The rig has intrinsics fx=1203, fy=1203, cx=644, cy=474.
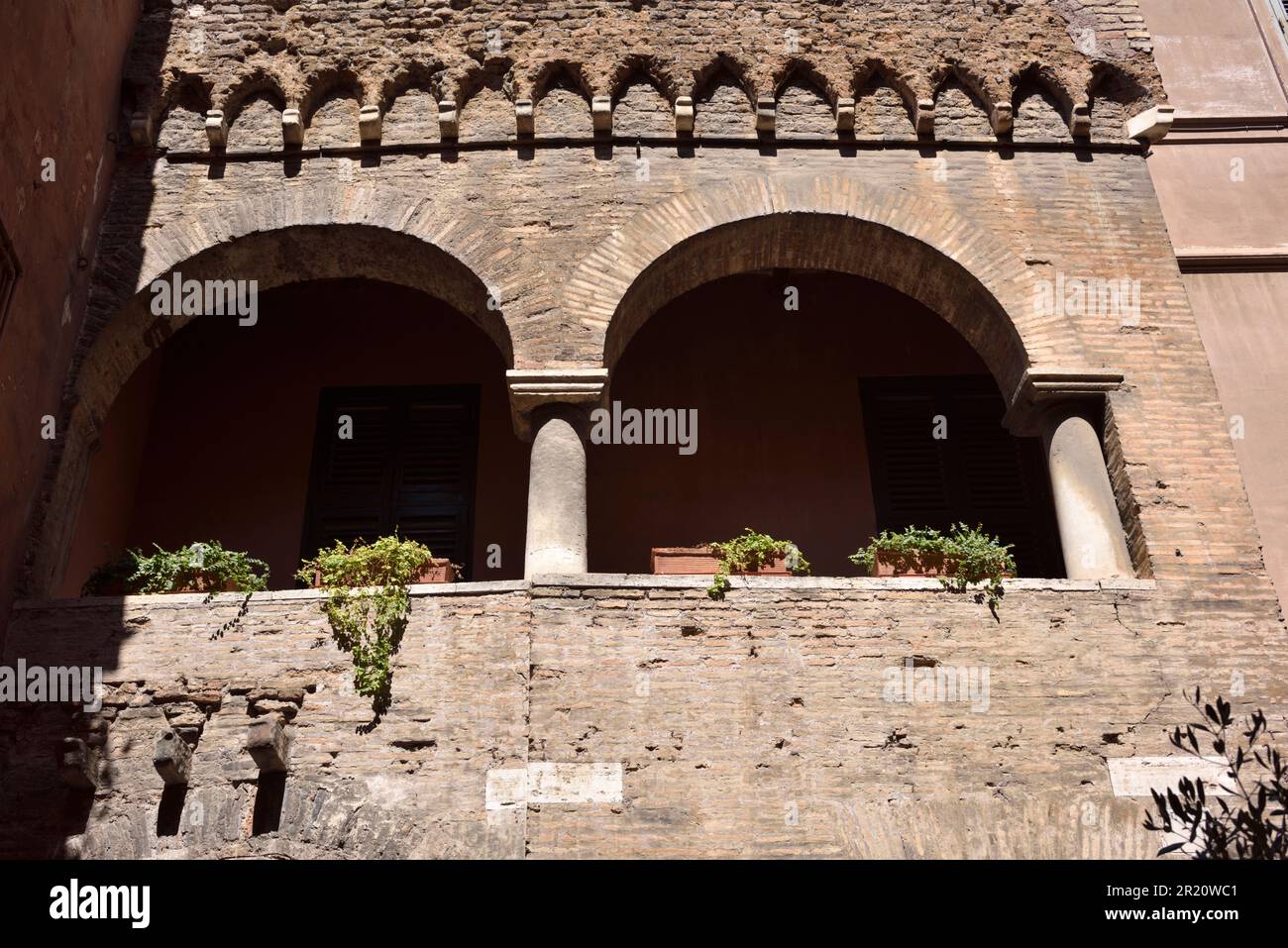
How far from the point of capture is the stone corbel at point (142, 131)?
8531mm

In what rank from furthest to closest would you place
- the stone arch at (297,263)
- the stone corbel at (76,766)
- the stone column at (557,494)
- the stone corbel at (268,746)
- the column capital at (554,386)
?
the stone arch at (297,263) < the column capital at (554,386) < the stone column at (557,494) < the stone corbel at (76,766) < the stone corbel at (268,746)

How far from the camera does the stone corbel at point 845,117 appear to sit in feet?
28.2

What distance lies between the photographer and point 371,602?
22.4ft

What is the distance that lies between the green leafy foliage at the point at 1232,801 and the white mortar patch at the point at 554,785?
102 inches

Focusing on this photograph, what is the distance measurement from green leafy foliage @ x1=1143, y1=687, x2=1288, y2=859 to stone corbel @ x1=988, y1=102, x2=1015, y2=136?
424cm

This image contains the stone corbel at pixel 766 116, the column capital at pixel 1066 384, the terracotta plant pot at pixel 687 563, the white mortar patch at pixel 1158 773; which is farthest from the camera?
the stone corbel at pixel 766 116

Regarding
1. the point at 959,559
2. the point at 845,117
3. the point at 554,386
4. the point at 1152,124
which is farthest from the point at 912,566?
the point at 1152,124

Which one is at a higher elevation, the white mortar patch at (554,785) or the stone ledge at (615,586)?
the stone ledge at (615,586)

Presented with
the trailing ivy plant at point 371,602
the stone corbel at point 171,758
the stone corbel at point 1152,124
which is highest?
the stone corbel at point 1152,124

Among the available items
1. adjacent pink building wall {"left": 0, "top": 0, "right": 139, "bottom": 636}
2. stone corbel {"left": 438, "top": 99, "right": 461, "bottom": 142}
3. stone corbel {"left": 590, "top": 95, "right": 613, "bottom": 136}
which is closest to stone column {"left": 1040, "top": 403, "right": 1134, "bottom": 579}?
stone corbel {"left": 590, "top": 95, "right": 613, "bottom": 136}

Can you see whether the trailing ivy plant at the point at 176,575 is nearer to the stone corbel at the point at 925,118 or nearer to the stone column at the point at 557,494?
the stone column at the point at 557,494

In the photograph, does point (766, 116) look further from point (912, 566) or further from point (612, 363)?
point (912, 566)

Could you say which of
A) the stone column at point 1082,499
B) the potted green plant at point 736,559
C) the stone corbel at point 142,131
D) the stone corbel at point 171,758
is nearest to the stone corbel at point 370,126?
the stone corbel at point 142,131

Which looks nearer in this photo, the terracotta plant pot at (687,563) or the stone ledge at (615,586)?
the stone ledge at (615,586)
